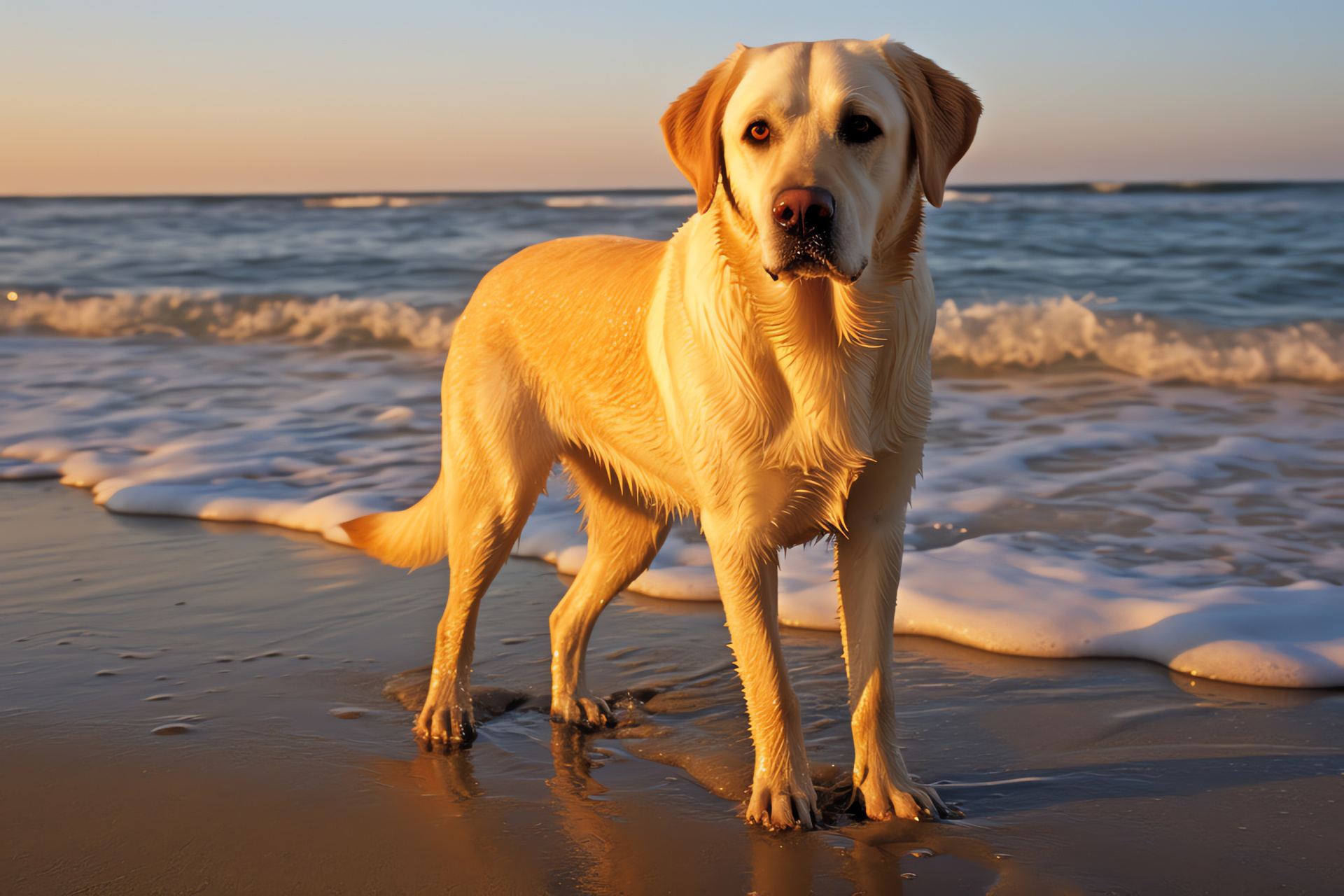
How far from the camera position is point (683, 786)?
2.64 metres

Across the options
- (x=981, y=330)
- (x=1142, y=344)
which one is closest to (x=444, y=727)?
(x=981, y=330)

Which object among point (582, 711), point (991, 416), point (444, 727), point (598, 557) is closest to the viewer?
point (444, 727)

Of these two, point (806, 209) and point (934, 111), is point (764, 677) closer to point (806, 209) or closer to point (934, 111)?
point (806, 209)

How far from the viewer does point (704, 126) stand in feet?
7.21

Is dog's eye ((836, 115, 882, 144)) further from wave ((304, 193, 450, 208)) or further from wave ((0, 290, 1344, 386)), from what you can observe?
wave ((304, 193, 450, 208))

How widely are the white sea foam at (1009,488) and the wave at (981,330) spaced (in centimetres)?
48

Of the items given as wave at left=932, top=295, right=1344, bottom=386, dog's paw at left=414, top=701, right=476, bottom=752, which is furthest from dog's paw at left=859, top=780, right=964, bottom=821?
wave at left=932, top=295, right=1344, bottom=386

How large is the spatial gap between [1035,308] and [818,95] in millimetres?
9059

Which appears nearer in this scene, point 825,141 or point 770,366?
point 825,141

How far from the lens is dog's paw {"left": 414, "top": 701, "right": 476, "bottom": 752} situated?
2.90 meters

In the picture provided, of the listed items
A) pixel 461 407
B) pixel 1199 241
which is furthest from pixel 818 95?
pixel 1199 241

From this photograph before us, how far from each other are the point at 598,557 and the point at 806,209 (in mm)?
1604

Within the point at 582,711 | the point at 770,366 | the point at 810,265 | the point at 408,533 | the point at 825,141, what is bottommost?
the point at 582,711

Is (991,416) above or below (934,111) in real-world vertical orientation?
below
